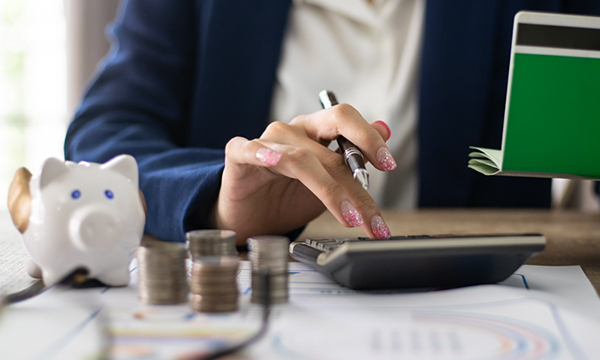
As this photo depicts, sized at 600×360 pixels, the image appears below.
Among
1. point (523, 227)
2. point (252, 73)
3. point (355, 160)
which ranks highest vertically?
point (252, 73)

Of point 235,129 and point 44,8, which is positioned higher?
point 44,8

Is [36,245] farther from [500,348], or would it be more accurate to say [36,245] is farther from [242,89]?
[242,89]

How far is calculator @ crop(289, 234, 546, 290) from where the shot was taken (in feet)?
1.06

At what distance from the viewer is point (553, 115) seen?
0.40 m

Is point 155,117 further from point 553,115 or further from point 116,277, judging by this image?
point 553,115

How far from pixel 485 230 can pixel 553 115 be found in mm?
302

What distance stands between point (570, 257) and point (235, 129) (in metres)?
0.66

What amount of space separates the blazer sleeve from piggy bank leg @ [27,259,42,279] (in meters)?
0.17

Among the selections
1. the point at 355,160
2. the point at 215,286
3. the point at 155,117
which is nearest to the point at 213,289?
the point at 215,286

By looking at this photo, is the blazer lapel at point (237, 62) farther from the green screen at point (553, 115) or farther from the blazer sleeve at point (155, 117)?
the green screen at point (553, 115)

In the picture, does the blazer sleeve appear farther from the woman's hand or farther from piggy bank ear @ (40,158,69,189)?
piggy bank ear @ (40,158,69,189)

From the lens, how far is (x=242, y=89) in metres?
0.97

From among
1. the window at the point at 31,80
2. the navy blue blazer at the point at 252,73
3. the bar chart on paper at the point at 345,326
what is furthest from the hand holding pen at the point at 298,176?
the window at the point at 31,80

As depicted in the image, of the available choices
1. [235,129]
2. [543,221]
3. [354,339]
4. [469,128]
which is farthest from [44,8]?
[354,339]
